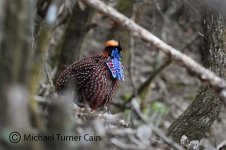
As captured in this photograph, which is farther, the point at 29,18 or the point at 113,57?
the point at 113,57

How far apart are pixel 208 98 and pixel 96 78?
813 mm

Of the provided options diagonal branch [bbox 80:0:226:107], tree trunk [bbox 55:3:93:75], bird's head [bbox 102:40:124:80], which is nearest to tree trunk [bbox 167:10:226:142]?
bird's head [bbox 102:40:124:80]

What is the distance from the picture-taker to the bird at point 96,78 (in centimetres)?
Answer: 426

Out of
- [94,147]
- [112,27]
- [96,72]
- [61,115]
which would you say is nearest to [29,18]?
[61,115]

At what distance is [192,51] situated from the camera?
991 cm

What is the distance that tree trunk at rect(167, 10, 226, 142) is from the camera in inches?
171

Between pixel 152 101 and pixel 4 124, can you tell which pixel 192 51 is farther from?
pixel 4 124

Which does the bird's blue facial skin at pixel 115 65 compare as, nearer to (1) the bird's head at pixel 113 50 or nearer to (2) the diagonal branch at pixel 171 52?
(1) the bird's head at pixel 113 50

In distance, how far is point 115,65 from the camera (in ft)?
14.1

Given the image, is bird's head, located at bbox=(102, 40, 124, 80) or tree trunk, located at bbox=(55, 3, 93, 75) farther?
tree trunk, located at bbox=(55, 3, 93, 75)

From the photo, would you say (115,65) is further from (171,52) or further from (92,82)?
(171,52)

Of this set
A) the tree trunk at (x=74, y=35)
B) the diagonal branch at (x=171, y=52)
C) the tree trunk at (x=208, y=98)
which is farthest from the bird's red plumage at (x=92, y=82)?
the tree trunk at (x=74, y=35)

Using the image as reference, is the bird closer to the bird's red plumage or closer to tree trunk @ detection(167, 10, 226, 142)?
the bird's red plumage

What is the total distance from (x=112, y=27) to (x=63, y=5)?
938mm
